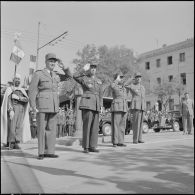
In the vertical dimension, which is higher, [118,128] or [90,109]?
[90,109]

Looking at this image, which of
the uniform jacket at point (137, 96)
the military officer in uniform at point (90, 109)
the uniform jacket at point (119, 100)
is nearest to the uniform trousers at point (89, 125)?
the military officer in uniform at point (90, 109)

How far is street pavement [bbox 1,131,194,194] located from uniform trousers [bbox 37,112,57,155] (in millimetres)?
72

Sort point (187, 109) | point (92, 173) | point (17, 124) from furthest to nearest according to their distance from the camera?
point (187, 109), point (17, 124), point (92, 173)

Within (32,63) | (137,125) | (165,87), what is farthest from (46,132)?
(137,125)

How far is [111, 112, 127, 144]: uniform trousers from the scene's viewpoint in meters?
3.19

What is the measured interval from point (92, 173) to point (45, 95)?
2.14 ft

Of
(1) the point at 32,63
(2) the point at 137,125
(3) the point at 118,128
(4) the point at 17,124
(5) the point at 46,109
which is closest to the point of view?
(1) the point at 32,63

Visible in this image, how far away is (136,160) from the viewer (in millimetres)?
2494

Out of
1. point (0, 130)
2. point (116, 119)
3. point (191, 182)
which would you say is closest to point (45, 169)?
point (0, 130)

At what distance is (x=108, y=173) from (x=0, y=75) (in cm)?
119

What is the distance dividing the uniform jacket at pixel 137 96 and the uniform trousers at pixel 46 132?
1.05 m

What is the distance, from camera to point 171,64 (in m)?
1.18

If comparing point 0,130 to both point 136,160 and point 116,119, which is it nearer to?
point 136,160

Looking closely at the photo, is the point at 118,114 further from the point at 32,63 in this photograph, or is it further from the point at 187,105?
the point at 32,63
